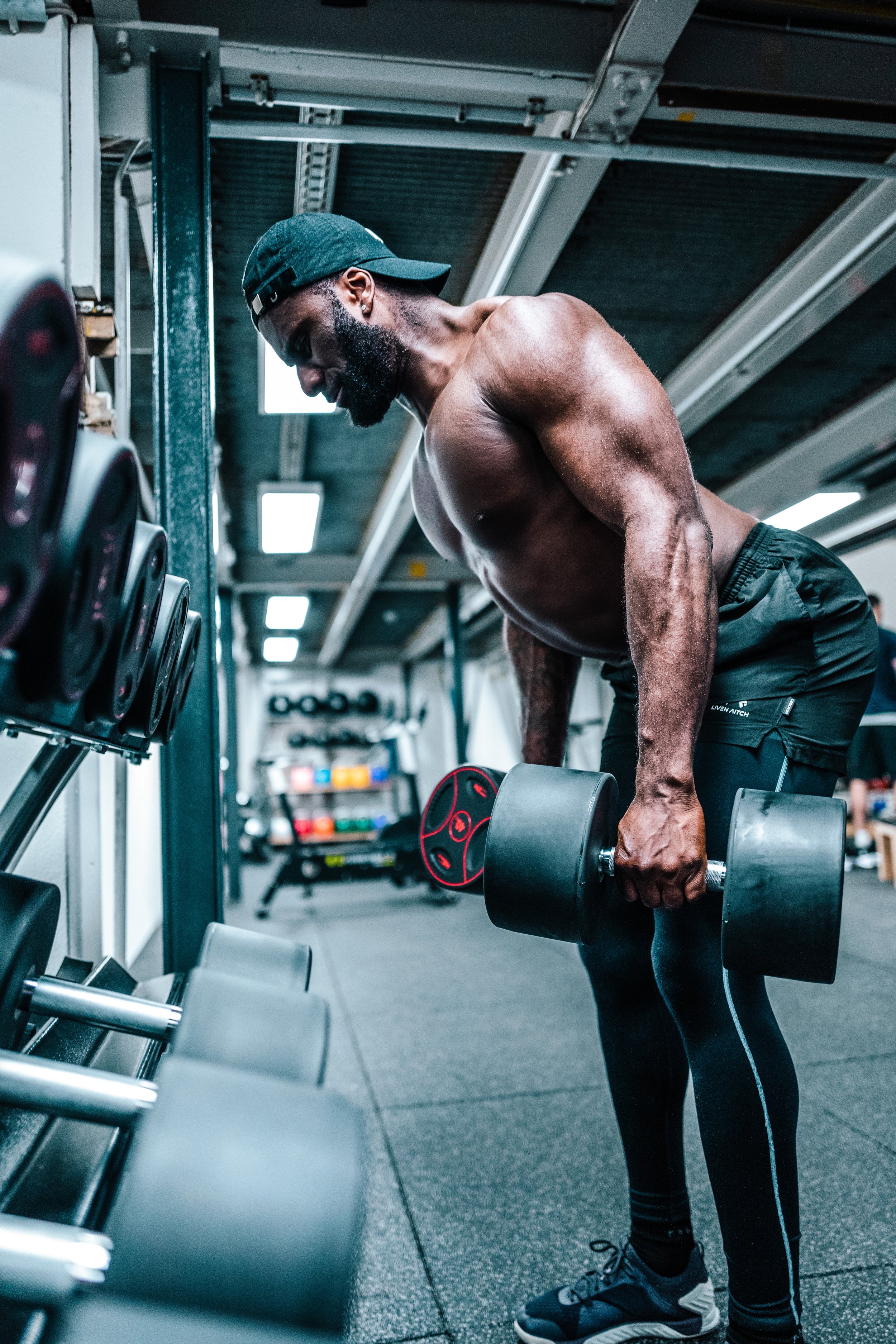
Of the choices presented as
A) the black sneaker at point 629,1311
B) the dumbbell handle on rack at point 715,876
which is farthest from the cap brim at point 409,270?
the black sneaker at point 629,1311

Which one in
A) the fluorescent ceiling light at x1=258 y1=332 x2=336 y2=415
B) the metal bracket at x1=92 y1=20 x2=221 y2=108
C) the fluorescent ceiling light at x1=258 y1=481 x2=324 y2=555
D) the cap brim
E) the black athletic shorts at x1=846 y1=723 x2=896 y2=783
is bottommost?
the black athletic shorts at x1=846 y1=723 x2=896 y2=783

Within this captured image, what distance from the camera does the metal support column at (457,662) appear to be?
612 cm

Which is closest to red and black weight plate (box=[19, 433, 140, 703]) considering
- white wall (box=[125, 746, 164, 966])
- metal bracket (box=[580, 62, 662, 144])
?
metal bracket (box=[580, 62, 662, 144])

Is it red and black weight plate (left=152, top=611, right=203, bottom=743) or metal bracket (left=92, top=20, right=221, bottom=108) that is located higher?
metal bracket (left=92, top=20, right=221, bottom=108)

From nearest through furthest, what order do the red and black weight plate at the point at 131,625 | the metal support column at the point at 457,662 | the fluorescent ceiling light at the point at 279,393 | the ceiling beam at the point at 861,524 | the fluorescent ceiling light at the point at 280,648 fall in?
1. the red and black weight plate at the point at 131,625
2. the fluorescent ceiling light at the point at 279,393
3. the ceiling beam at the point at 861,524
4. the metal support column at the point at 457,662
5. the fluorescent ceiling light at the point at 280,648

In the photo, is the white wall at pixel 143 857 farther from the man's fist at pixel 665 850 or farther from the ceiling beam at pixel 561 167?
the man's fist at pixel 665 850

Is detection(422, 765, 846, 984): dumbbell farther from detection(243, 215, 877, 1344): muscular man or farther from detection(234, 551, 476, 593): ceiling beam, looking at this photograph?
detection(234, 551, 476, 593): ceiling beam

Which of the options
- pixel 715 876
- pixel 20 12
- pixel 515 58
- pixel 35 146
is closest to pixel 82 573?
pixel 715 876

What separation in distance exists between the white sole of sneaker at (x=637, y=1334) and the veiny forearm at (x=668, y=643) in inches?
25.1

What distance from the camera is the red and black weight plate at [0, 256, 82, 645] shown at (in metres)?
0.37

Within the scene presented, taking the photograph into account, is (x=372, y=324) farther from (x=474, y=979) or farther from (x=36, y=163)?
(x=474, y=979)

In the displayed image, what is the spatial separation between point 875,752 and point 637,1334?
5049 mm

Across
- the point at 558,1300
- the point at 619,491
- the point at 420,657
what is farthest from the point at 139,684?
the point at 420,657

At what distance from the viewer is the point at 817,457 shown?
4066 mm
